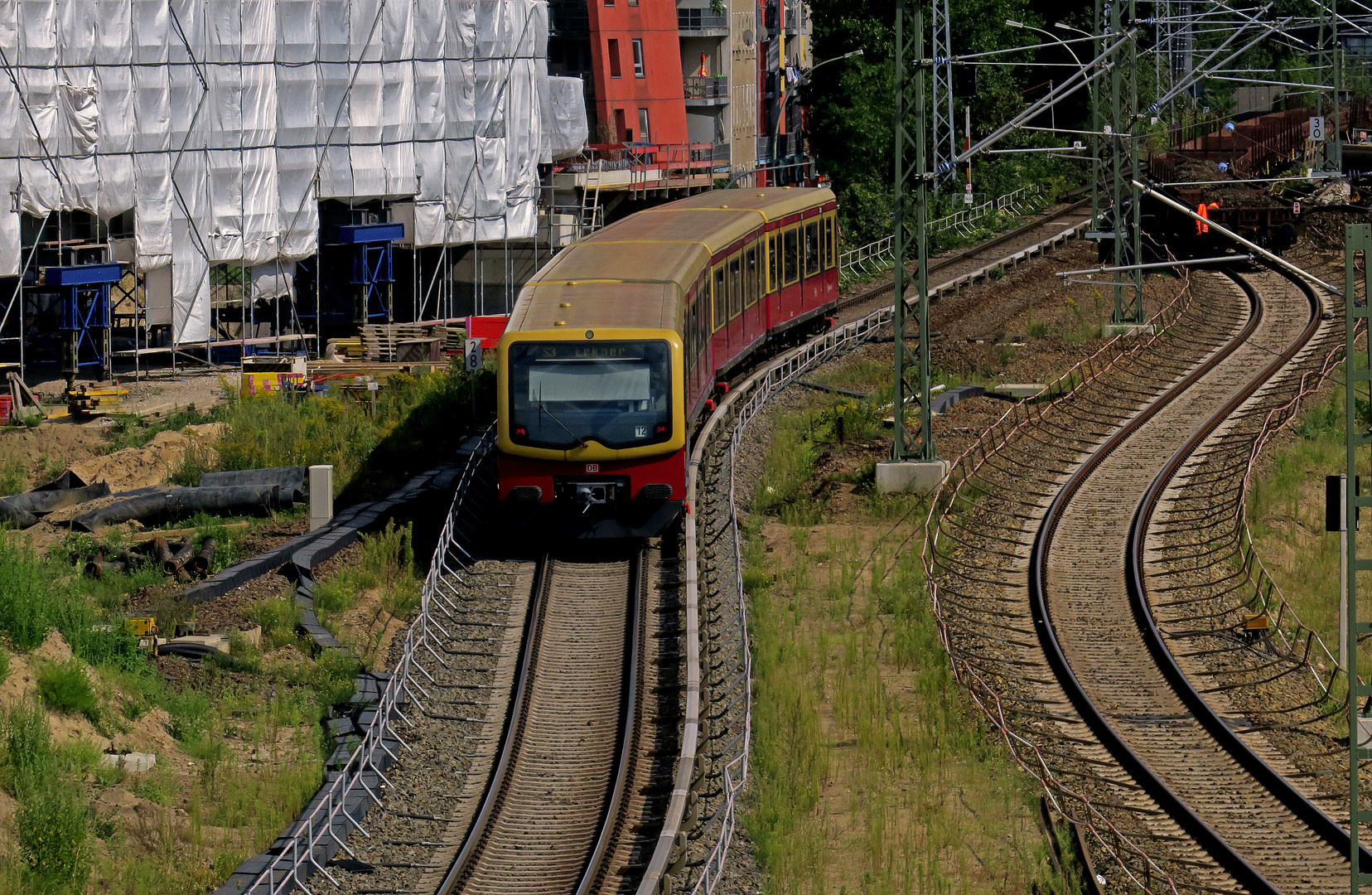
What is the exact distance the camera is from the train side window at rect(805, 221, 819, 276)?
113ft

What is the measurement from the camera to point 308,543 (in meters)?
21.6

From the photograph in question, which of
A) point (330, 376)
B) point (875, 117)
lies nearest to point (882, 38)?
point (875, 117)

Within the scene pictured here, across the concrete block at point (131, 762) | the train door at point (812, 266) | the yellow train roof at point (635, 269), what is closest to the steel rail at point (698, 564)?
the train door at point (812, 266)

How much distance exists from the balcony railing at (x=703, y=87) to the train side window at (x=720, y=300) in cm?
4650

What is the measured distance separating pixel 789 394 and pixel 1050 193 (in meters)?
32.0

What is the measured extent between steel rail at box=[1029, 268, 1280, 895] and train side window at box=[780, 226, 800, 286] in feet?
21.3

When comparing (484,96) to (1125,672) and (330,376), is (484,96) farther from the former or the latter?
(1125,672)

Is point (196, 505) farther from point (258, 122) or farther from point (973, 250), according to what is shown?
point (973, 250)

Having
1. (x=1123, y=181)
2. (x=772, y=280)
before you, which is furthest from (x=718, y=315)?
(x=1123, y=181)

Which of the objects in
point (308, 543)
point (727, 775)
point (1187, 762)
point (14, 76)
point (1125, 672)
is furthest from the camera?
point (14, 76)

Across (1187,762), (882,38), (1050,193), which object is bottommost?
(1187,762)

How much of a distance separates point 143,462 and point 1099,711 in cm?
1677

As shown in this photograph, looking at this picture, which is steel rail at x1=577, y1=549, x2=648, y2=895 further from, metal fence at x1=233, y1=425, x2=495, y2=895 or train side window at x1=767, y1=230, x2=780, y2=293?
train side window at x1=767, y1=230, x2=780, y2=293

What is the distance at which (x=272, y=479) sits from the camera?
26188 mm
